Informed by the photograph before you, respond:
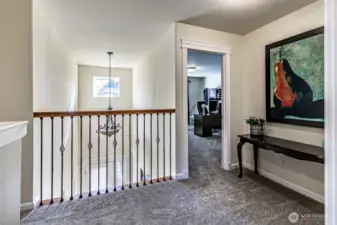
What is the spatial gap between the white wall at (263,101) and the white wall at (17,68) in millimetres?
3129

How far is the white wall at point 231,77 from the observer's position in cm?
300

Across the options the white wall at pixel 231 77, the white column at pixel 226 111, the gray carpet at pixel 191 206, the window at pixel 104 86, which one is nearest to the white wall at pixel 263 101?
the white wall at pixel 231 77

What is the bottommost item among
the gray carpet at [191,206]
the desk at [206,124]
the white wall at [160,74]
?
the gray carpet at [191,206]

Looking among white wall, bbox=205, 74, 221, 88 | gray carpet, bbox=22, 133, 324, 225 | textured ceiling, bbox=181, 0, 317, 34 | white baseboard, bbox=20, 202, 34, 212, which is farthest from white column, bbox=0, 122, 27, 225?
white wall, bbox=205, 74, 221, 88

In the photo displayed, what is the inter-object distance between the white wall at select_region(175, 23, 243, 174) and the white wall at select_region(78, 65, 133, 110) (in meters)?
4.83

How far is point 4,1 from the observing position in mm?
2039

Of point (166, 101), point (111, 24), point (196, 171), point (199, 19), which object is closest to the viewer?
point (199, 19)

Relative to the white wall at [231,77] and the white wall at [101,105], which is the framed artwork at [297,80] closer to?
the white wall at [231,77]

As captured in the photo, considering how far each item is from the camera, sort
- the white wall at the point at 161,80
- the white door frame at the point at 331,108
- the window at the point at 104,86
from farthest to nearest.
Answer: the window at the point at 104,86 < the white wall at the point at 161,80 < the white door frame at the point at 331,108

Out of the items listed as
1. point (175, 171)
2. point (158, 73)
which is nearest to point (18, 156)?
point (175, 171)

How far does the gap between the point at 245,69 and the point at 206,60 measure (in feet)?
9.65

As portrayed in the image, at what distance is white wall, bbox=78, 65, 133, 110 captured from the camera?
272 inches

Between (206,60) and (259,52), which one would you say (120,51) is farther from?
(259,52)

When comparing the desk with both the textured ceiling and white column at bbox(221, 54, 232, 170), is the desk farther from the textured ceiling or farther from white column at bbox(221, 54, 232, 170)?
the textured ceiling
